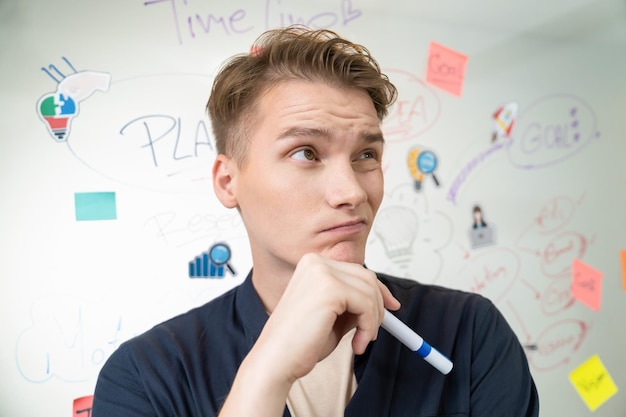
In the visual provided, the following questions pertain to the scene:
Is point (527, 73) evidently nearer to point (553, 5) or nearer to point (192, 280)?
point (553, 5)

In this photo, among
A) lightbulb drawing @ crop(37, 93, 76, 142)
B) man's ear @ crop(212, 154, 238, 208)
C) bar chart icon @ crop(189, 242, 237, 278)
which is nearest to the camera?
man's ear @ crop(212, 154, 238, 208)

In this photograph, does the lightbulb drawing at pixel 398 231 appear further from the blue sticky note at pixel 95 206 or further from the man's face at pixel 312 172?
the blue sticky note at pixel 95 206

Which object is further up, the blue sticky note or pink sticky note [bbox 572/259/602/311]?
the blue sticky note

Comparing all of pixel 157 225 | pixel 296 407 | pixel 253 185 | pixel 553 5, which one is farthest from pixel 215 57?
pixel 553 5

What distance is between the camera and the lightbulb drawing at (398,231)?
138cm

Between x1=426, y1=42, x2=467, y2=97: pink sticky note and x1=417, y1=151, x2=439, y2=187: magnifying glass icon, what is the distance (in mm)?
198

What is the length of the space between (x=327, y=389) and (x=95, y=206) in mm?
703

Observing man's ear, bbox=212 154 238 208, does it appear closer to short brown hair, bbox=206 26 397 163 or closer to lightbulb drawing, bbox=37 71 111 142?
short brown hair, bbox=206 26 397 163

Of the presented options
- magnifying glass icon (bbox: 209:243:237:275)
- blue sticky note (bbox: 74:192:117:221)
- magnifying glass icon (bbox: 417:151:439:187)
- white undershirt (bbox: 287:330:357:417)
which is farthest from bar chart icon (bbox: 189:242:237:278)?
magnifying glass icon (bbox: 417:151:439:187)

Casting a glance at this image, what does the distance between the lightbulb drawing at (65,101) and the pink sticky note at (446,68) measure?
2.93 ft

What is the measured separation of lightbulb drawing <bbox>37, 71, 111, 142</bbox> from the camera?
3.66ft

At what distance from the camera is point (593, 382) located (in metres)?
1.58

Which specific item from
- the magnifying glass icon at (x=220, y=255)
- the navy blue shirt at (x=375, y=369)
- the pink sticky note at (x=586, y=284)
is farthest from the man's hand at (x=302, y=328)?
the pink sticky note at (x=586, y=284)

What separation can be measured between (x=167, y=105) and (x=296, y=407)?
2.55 feet
